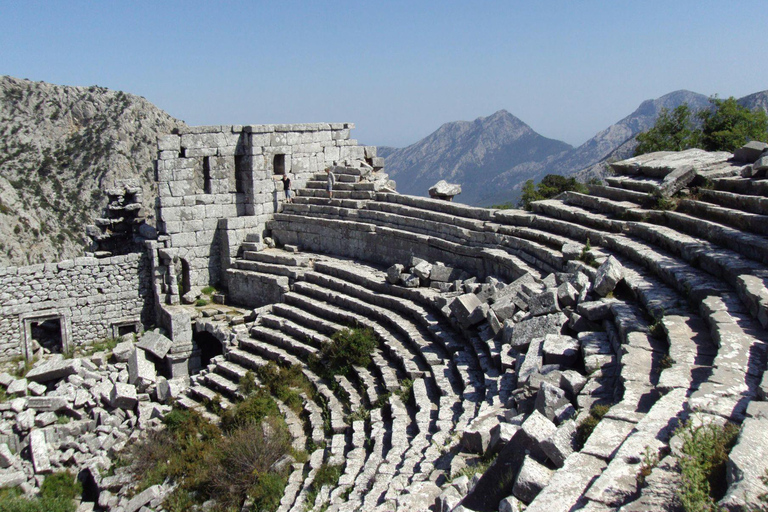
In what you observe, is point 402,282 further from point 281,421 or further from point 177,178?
point 177,178

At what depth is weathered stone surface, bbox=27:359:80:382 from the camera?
1538 cm

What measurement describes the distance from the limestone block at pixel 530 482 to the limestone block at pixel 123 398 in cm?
1142

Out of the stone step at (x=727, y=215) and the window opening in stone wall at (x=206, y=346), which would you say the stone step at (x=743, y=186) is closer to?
the stone step at (x=727, y=215)

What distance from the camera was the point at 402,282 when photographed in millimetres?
13664

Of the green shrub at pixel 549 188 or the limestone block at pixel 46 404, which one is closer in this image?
the limestone block at pixel 46 404

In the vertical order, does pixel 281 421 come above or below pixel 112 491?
above

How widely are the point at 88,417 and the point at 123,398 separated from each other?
84 centimetres

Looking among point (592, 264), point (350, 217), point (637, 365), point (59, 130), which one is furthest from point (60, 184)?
point (637, 365)

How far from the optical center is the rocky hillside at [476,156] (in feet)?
313

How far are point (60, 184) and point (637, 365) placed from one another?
1401 inches

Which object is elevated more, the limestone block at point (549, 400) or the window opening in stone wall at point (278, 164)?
the window opening in stone wall at point (278, 164)

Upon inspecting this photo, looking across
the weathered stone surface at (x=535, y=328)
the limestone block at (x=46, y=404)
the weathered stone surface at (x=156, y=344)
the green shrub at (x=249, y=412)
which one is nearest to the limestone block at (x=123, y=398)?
Result: the limestone block at (x=46, y=404)

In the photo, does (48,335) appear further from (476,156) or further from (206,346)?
(476,156)

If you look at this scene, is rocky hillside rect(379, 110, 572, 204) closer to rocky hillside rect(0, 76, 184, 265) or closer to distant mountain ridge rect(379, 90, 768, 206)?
distant mountain ridge rect(379, 90, 768, 206)
